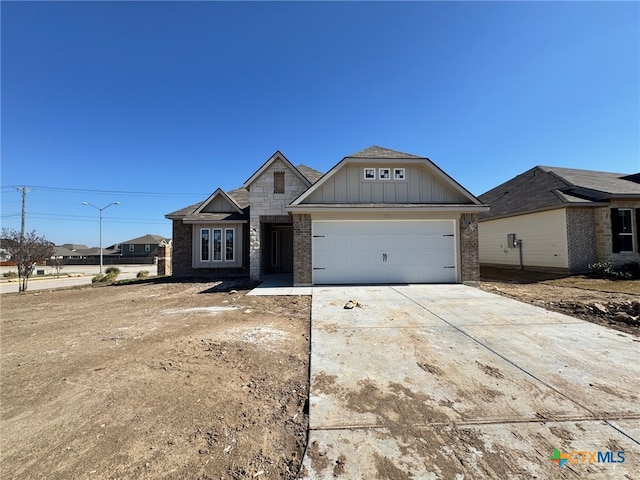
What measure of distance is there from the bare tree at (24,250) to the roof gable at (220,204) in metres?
7.38

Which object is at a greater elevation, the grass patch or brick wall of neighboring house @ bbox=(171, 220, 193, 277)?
brick wall of neighboring house @ bbox=(171, 220, 193, 277)

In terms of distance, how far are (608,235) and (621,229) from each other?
78 centimetres

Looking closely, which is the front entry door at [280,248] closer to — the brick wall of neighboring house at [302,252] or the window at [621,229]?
the brick wall of neighboring house at [302,252]

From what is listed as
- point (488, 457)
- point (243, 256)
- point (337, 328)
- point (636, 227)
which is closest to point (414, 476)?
point (488, 457)

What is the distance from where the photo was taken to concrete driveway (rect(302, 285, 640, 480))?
2.14 metres

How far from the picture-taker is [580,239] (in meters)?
12.7

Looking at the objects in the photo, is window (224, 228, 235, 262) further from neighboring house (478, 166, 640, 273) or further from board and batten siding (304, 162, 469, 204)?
neighboring house (478, 166, 640, 273)

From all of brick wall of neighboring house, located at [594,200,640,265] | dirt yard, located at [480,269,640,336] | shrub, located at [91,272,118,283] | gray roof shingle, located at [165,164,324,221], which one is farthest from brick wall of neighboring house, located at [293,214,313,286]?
brick wall of neighboring house, located at [594,200,640,265]

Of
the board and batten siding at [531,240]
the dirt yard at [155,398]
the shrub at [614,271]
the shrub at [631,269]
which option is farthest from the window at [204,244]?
the shrub at [631,269]

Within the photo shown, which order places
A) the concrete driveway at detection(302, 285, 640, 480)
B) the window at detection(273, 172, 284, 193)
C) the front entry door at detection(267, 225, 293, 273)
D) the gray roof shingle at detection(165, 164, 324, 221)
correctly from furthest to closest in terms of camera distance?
the front entry door at detection(267, 225, 293, 273) < the gray roof shingle at detection(165, 164, 324, 221) < the window at detection(273, 172, 284, 193) < the concrete driveway at detection(302, 285, 640, 480)

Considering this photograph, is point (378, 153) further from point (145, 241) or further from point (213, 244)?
point (145, 241)

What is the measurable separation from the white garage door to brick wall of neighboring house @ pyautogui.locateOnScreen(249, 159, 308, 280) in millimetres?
3157

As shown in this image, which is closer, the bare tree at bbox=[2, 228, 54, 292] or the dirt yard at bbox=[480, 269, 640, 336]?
the dirt yard at bbox=[480, 269, 640, 336]

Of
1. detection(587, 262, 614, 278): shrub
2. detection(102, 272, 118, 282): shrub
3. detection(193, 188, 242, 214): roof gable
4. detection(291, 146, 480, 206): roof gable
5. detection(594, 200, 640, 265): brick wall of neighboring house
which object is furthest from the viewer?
detection(102, 272, 118, 282): shrub
